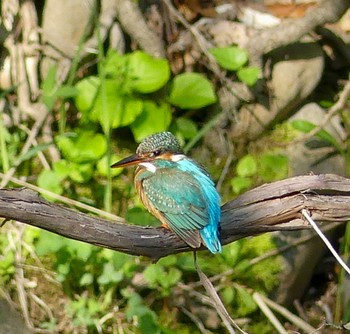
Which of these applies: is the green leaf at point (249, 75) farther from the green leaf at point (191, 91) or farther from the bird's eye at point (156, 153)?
the bird's eye at point (156, 153)

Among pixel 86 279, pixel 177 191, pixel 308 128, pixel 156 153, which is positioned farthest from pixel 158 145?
pixel 308 128

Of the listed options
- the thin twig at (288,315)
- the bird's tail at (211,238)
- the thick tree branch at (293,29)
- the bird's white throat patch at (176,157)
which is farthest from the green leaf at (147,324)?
the thick tree branch at (293,29)

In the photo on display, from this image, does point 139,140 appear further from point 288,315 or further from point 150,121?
point 288,315

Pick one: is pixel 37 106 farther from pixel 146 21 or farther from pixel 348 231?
pixel 348 231

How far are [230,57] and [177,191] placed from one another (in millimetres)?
1597

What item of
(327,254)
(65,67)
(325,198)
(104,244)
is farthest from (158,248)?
(327,254)

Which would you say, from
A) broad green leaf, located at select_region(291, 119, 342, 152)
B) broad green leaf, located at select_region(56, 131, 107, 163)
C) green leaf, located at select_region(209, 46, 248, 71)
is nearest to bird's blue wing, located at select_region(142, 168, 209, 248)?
broad green leaf, located at select_region(56, 131, 107, 163)

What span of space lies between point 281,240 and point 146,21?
125 cm

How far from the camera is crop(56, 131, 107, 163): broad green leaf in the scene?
12.2 ft

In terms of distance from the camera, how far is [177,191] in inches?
101

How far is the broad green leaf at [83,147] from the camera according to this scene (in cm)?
372

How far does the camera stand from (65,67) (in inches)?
157

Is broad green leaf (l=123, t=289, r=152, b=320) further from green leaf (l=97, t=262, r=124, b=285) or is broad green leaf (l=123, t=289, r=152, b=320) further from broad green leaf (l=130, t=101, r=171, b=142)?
broad green leaf (l=130, t=101, r=171, b=142)

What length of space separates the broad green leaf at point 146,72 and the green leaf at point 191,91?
0.13 metres
